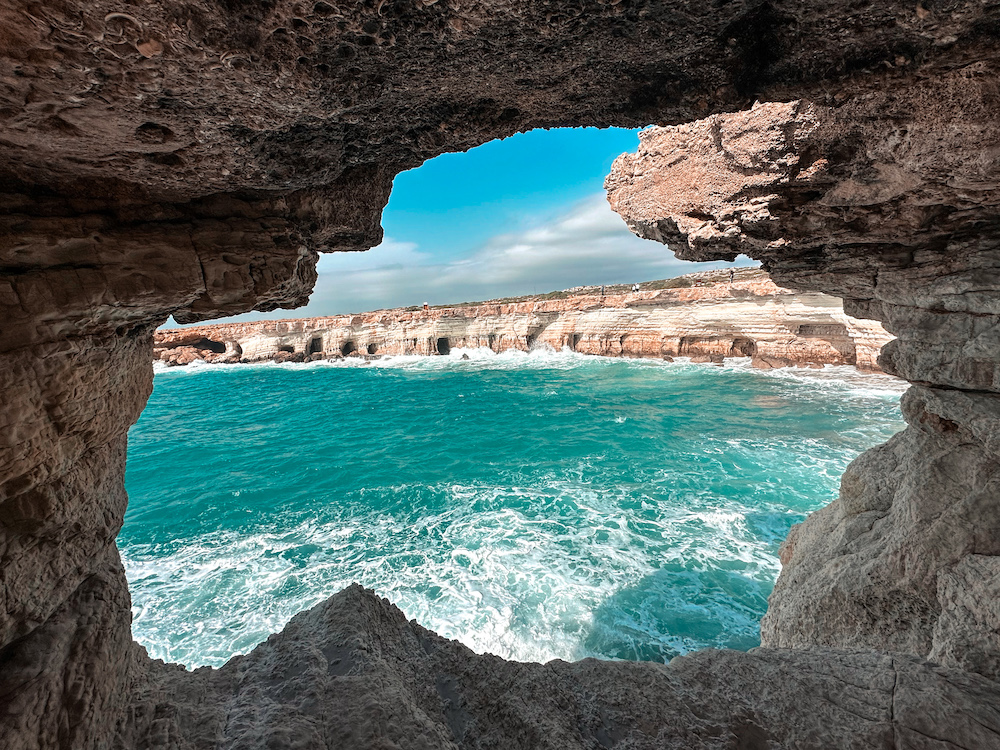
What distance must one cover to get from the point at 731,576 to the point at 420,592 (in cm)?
703

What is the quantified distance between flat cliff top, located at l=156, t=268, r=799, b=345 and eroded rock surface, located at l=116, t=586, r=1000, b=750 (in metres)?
27.3

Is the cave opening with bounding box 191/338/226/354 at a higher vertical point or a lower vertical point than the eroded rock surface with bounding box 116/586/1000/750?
lower

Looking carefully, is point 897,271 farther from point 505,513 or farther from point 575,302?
point 575,302

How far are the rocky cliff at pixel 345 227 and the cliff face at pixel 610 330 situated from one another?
29028 millimetres

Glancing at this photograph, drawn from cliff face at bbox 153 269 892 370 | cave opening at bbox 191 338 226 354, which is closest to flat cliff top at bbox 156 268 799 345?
cliff face at bbox 153 269 892 370

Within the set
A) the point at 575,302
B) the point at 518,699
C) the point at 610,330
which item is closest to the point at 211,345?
the point at 575,302

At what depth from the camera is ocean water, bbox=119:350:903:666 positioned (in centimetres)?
808

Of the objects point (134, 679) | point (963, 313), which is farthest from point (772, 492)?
point (134, 679)

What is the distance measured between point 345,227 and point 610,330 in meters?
42.7

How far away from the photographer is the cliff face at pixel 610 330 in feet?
97.8

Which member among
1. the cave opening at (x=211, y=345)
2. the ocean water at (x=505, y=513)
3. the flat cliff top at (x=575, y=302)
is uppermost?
the flat cliff top at (x=575, y=302)

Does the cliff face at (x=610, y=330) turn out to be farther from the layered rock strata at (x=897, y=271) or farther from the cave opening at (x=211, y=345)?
the layered rock strata at (x=897, y=271)

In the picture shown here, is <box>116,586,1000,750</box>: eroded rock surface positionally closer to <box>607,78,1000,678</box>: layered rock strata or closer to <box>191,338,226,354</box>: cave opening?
<box>607,78,1000,678</box>: layered rock strata

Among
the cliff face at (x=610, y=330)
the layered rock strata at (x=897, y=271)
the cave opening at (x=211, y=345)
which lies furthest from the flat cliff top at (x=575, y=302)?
the layered rock strata at (x=897, y=271)
